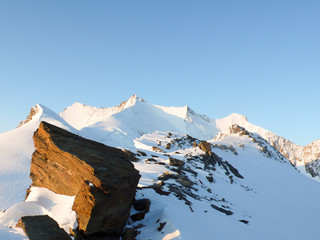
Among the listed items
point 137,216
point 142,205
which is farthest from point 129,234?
point 142,205

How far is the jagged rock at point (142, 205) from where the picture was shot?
10.2 meters

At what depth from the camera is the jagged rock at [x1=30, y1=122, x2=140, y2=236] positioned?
813cm

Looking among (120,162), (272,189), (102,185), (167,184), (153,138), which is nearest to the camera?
(102,185)

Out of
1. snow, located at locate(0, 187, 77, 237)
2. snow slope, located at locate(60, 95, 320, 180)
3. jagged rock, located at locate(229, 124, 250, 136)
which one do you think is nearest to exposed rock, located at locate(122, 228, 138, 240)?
snow, located at locate(0, 187, 77, 237)

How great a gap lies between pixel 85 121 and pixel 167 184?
17830cm

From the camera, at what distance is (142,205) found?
10305 millimetres

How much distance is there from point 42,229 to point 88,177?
239cm

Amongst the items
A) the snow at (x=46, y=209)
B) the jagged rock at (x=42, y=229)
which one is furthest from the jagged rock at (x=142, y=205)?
the jagged rock at (x=42, y=229)

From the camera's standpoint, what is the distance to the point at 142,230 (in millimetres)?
9102

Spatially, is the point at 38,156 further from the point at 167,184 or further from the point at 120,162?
the point at 167,184

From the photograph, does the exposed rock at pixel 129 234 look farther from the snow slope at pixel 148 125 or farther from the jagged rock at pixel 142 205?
the snow slope at pixel 148 125

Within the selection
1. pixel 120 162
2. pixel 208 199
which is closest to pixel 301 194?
pixel 208 199

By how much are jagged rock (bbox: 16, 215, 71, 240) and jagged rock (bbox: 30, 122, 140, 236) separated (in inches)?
29.5

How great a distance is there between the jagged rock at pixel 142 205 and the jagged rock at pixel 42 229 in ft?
10.8
